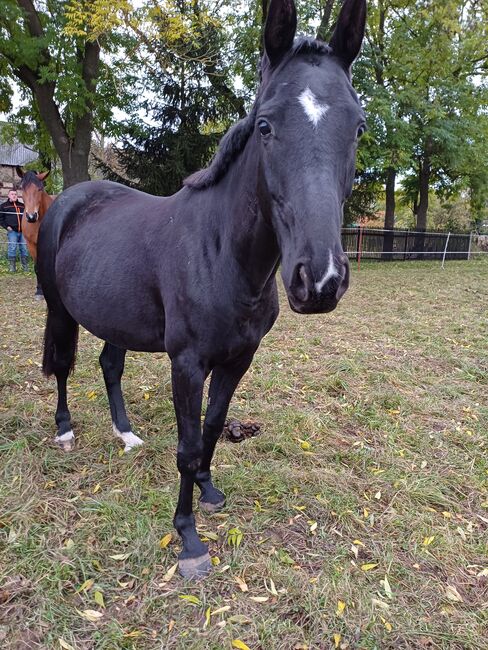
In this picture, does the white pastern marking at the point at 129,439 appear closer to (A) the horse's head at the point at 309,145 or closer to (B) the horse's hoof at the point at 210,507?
(B) the horse's hoof at the point at 210,507

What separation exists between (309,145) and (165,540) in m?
2.13

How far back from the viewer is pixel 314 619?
6.30 ft

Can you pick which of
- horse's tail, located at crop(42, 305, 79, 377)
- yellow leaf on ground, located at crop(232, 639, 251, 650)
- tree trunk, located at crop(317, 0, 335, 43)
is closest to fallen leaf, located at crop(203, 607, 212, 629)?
yellow leaf on ground, located at crop(232, 639, 251, 650)

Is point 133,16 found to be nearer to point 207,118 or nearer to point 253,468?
point 207,118

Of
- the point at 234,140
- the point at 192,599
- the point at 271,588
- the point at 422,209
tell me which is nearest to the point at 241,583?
the point at 271,588

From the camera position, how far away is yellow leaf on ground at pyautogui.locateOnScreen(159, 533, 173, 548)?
91.5 inches

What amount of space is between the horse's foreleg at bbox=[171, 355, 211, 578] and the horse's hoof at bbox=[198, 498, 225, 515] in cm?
32

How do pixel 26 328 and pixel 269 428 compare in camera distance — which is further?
pixel 26 328

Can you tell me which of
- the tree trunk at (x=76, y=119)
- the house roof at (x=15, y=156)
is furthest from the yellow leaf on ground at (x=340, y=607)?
the house roof at (x=15, y=156)

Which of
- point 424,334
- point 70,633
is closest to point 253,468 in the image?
point 70,633

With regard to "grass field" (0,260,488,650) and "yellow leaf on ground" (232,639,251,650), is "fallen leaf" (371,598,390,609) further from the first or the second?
"yellow leaf on ground" (232,639,251,650)

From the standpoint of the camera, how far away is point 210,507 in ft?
8.67

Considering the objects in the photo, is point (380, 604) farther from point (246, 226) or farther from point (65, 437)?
point (65, 437)

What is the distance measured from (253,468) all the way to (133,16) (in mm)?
9548
